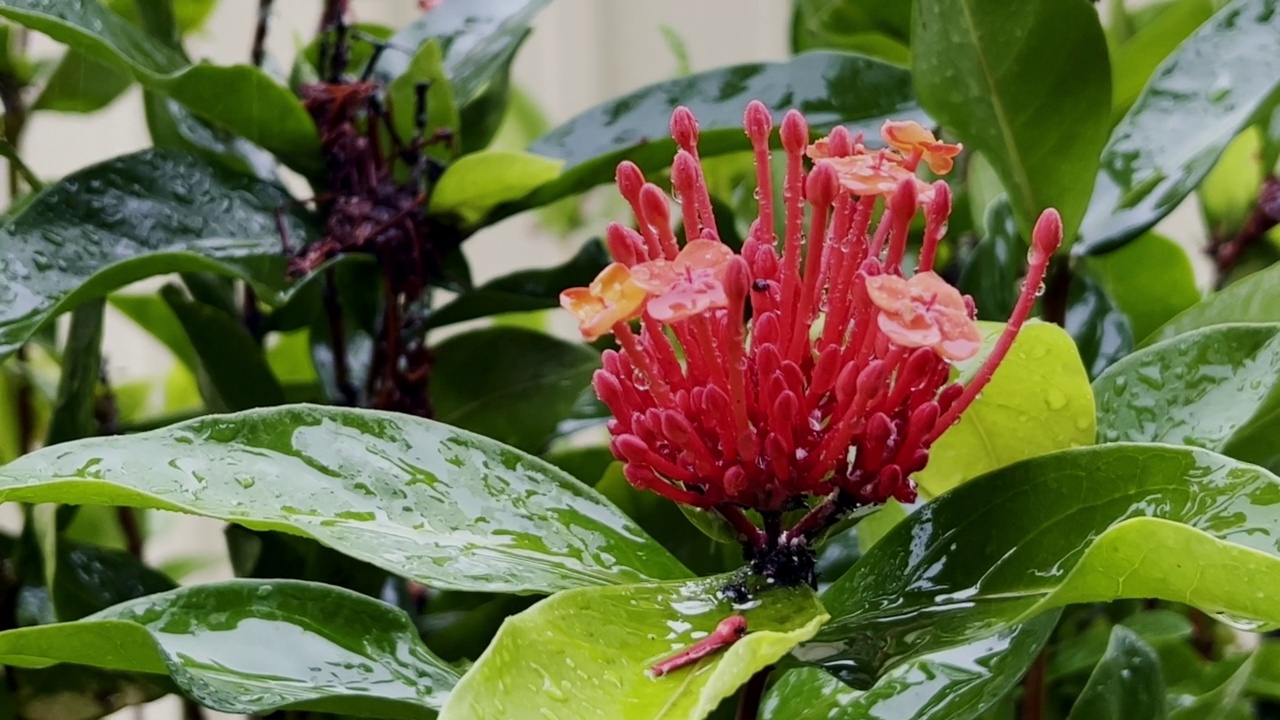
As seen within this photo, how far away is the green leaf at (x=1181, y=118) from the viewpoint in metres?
0.42

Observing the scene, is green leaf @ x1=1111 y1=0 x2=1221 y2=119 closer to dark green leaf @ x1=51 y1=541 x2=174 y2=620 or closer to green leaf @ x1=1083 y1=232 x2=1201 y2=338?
green leaf @ x1=1083 y1=232 x2=1201 y2=338

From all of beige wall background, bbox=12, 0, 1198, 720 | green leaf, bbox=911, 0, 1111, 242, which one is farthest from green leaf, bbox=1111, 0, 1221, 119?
beige wall background, bbox=12, 0, 1198, 720

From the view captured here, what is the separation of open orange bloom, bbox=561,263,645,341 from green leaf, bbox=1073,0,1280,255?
25 cm

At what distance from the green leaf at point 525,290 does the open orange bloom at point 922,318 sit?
0.90 feet

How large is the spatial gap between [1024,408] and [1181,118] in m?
0.19

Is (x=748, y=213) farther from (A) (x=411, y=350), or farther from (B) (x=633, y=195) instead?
(B) (x=633, y=195)

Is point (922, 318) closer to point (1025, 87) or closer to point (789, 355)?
point (789, 355)

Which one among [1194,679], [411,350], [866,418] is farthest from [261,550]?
[1194,679]

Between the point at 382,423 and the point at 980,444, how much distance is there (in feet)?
0.58

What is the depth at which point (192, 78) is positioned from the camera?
42 centimetres

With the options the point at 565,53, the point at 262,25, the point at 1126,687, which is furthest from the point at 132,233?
the point at 565,53

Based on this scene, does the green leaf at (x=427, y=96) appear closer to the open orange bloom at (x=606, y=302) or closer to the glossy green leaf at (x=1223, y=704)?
the open orange bloom at (x=606, y=302)

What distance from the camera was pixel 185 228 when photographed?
17.0 inches

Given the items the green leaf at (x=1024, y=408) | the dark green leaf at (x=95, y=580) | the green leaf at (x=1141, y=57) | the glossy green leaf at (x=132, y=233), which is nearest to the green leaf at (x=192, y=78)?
the glossy green leaf at (x=132, y=233)
